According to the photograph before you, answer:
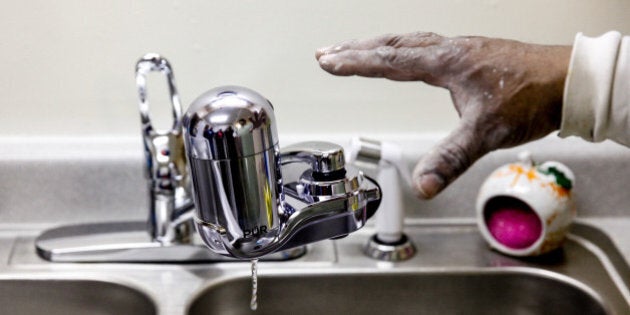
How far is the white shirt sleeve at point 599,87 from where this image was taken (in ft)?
1.81

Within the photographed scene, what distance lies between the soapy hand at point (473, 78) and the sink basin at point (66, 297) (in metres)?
0.38

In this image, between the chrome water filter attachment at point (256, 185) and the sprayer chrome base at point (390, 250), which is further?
the sprayer chrome base at point (390, 250)

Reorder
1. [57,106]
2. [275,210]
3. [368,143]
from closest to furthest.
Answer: [275,210] → [368,143] → [57,106]

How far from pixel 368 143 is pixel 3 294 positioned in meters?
0.44

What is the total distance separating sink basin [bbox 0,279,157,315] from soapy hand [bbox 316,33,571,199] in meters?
0.38

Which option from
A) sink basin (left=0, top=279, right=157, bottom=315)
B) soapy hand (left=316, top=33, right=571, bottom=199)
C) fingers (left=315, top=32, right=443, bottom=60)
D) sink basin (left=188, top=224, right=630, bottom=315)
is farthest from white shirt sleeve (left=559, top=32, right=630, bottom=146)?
sink basin (left=0, top=279, right=157, bottom=315)

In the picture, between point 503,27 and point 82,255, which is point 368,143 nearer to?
point 503,27

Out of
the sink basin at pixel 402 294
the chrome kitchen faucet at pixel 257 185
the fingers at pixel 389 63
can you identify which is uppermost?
the fingers at pixel 389 63

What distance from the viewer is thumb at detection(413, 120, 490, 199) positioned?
54cm

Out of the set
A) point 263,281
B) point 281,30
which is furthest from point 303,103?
point 263,281

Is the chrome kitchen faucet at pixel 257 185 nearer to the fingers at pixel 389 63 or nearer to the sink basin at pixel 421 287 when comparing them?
the fingers at pixel 389 63

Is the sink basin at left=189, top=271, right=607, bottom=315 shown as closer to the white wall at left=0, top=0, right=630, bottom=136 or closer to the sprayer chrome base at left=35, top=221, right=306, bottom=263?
the sprayer chrome base at left=35, top=221, right=306, bottom=263

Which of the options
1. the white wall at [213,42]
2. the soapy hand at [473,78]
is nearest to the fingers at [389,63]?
the soapy hand at [473,78]

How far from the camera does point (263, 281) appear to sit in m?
0.81
